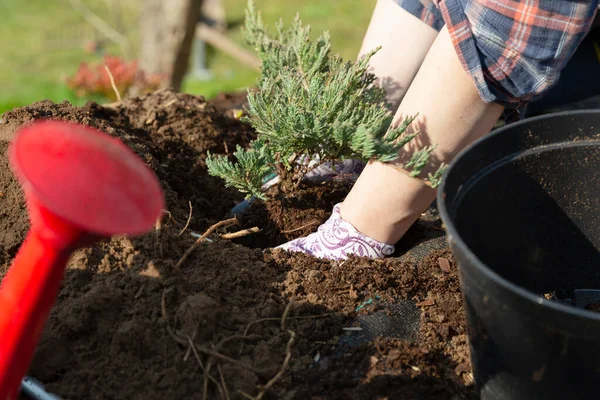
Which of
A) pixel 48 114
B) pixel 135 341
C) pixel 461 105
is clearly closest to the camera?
pixel 135 341

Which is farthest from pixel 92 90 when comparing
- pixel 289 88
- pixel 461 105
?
pixel 461 105

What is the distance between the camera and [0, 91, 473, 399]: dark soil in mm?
1497

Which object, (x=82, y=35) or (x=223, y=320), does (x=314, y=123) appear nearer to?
(x=223, y=320)

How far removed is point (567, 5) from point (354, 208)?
78cm

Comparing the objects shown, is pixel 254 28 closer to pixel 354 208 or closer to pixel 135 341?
pixel 354 208

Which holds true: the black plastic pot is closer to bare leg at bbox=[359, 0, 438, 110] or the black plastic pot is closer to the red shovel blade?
the red shovel blade

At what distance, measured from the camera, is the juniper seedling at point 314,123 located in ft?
5.98

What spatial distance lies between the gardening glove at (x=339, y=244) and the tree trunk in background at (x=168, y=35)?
2.37 metres

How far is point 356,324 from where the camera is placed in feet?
5.66

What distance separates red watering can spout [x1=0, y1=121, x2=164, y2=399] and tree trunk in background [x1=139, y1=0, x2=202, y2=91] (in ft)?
10.0

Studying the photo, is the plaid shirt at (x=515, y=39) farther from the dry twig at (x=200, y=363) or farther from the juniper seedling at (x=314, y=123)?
the dry twig at (x=200, y=363)

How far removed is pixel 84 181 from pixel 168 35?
329 cm

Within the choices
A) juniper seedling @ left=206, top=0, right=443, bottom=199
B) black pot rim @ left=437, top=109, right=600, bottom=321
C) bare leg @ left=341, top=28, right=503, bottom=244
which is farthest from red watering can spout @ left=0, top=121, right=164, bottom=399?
bare leg @ left=341, top=28, right=503, bottom=244

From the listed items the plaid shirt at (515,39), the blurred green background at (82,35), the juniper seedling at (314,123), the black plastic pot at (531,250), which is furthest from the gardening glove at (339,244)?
the blurred green background at (82,35)
